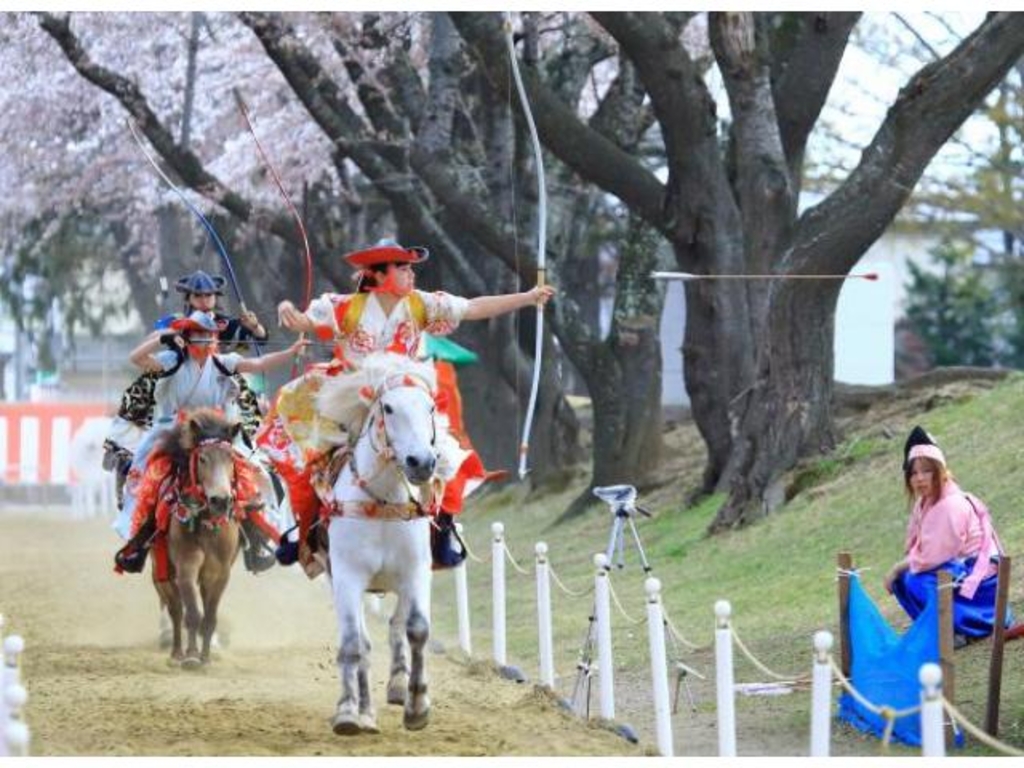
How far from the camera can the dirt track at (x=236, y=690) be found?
443 inches

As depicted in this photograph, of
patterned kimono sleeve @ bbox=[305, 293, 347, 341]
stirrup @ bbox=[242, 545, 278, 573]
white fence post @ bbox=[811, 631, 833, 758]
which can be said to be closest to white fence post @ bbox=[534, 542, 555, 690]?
patterned kimono sleeve @ bbox=[305, 293, 347, 341]

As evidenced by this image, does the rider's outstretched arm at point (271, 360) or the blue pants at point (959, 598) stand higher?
the rider's outstretched arm at point (271, 360)

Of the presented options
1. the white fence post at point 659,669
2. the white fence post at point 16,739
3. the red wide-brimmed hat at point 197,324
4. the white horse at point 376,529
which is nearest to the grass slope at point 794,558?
the white fence post at point 659,669

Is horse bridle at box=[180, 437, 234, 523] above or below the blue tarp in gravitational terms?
above

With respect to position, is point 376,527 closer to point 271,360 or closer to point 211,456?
point 271,360

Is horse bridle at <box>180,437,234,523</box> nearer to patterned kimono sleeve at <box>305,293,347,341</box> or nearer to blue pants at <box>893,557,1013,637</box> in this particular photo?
patterned kimono sleeve at <box>305,293,347,341</box>

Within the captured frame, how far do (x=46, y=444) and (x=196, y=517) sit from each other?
1792 centimetres

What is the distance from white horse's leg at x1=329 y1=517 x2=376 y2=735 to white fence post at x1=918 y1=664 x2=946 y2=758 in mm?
3608

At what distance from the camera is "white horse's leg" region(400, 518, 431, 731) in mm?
11430

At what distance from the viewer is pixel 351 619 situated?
11.4m

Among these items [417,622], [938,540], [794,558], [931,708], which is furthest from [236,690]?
[931,708]

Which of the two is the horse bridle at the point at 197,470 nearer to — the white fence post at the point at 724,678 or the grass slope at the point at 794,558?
the grass slope at the point at 794,558

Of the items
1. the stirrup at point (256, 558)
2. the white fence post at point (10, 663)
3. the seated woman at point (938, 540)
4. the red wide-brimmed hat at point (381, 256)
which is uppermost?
the red wide-brimmed hat at point (381, 256)

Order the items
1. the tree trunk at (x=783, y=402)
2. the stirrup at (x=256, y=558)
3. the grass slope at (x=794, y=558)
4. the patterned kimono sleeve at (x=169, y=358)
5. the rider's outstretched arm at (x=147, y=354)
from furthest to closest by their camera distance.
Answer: the tree trunk at (x=783, y=402) < the stirrup at (x=256, y=558) < the patterned kimono sleeve at (x=169, y=358) < the rider's outstretched arm at (x=147, y=354) < the grass slope at (x=794, y=558)
